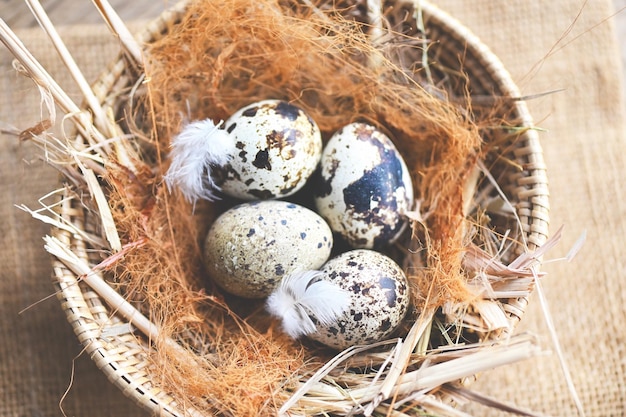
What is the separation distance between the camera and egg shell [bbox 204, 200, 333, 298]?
1.03m

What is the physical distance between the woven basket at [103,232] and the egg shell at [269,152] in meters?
0.24

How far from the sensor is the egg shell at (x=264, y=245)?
1.03m

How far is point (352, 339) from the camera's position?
3.37 feet

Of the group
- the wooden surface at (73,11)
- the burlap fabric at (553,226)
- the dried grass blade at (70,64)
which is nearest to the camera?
the dried grass blade at (70,64)

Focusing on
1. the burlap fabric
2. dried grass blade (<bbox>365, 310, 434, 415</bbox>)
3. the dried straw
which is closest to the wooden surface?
the burlap fabric

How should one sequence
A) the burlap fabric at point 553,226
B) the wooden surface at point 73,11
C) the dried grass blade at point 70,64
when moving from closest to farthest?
the dried grass blade at point 70,64
the burlap fabric at point 553,226
the wooden surface at point 73,11

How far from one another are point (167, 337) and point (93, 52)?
26.7 inches

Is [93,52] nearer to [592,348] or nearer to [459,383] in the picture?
[459,383]

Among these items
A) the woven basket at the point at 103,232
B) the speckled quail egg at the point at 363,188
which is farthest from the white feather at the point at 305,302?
the woven basket at the point at 103,232

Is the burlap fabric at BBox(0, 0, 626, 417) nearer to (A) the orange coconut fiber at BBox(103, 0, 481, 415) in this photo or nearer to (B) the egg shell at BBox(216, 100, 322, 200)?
(A) the orange coconut fiber at BBox(103, 0, 481, 415)

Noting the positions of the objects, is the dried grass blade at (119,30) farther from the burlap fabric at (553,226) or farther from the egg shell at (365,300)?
the egg shell at (365,300)

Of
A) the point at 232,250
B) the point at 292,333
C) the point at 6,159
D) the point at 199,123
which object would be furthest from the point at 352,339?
the point at 6,159

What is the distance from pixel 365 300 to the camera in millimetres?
1005

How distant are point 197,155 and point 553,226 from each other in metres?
0.79
